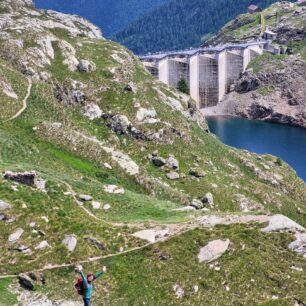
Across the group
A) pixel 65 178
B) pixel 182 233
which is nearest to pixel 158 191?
pixel 65 178

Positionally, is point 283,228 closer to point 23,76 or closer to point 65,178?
point 65,178

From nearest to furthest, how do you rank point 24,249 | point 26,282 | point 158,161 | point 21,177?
point 26,282
point 24,249
point 21,177
point 158,161

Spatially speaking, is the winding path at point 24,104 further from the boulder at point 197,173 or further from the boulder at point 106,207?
the boulder at point 106,207

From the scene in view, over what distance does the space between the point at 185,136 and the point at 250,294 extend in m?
51.7

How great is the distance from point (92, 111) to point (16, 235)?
4726cm

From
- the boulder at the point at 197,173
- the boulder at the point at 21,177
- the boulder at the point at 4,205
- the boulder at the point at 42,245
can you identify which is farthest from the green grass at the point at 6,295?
the boulder at the point at 197,173

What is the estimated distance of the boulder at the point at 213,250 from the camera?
40537 millimetres

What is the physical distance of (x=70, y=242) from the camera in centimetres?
4038

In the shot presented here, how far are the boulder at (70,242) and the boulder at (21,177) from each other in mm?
8051

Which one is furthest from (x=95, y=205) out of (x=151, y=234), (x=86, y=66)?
(x=86, y=66)

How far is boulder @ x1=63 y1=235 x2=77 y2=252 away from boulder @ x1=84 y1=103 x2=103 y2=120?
45.5 metres

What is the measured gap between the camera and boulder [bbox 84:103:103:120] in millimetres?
85188

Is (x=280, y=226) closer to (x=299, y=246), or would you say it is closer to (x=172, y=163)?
(x=299, y=246)

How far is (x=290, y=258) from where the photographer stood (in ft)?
134
